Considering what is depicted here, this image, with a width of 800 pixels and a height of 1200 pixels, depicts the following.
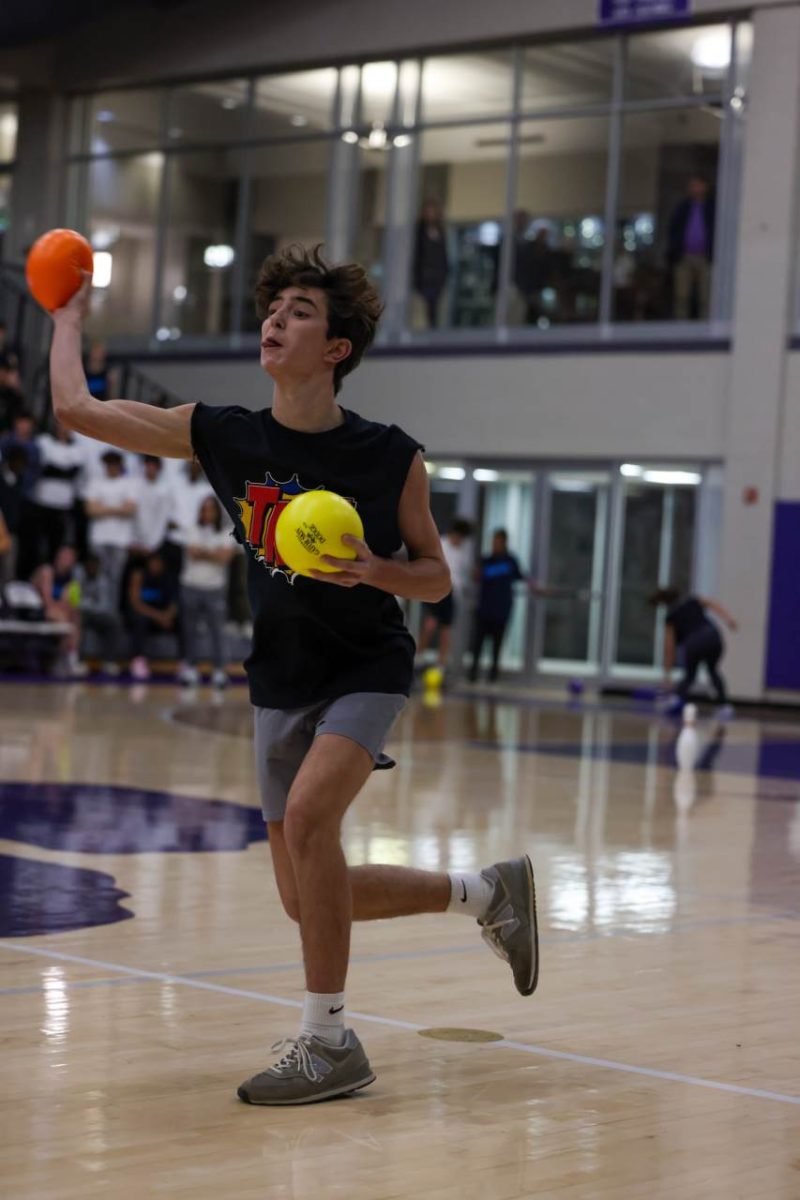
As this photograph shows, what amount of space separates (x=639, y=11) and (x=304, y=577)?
22441mm

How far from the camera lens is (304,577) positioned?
182 inches

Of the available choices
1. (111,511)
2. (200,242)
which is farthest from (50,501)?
(200,242)

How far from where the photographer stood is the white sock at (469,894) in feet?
17.0

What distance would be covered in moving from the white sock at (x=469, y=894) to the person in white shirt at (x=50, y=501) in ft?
54.6

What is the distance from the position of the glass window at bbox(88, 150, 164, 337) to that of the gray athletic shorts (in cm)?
2731

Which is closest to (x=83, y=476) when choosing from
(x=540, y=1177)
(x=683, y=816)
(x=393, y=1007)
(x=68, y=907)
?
(x=683, y=816)

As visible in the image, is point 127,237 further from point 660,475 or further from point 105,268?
point 660,475

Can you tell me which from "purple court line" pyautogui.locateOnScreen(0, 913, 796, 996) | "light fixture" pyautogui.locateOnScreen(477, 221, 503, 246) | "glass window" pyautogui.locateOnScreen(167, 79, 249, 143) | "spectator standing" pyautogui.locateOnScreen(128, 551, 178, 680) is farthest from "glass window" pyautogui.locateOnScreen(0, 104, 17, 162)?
"purple court line" pyautogui.locateOnScreen(0, 913, 796, 996)

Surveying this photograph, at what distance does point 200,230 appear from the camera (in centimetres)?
3116

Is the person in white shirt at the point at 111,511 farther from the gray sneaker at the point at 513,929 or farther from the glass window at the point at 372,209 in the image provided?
the gray sneaker at the point at 513,929

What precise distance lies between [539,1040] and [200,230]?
2723 centimetres

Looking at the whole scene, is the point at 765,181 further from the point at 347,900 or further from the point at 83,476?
the point at 347,900

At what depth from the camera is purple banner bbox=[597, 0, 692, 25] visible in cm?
2500

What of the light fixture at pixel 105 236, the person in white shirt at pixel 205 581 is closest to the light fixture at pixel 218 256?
the light fixture at pixel 105 236
